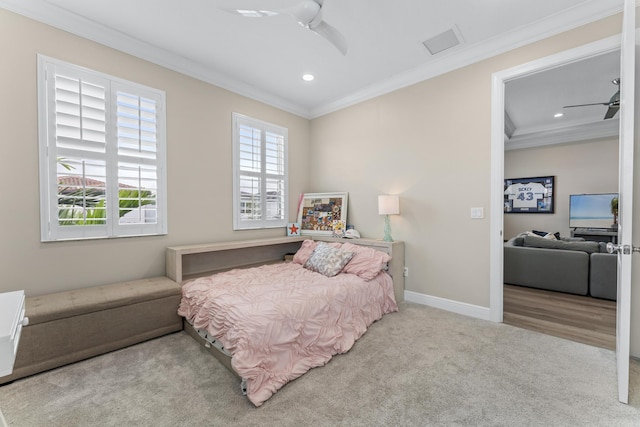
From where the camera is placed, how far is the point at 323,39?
270cm

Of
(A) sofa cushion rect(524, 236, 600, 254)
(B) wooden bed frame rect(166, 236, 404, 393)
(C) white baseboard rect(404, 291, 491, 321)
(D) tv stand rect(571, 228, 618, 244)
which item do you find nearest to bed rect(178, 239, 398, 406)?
(B) wooden bed frame rect(166, 236, 404, 393)

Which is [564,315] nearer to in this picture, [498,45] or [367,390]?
[367,390]

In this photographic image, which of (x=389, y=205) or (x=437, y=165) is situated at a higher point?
(x=437, y=165)

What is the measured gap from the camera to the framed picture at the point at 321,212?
4.05 metres

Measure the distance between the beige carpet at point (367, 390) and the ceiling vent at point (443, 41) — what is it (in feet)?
9.30

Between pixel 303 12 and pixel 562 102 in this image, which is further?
pixel 562 102

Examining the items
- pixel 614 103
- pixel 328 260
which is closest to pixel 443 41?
pixel 614 103

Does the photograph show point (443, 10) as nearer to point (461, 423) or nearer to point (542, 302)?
point (461, 423)

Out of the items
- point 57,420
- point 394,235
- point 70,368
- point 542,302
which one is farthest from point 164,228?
point 542,302

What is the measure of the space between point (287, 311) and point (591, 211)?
6.96m

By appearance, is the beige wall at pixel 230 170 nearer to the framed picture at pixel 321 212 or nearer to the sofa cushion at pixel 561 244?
the framed picture at pixel 321 212

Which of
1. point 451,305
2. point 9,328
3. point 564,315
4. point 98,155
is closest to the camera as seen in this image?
point 9,328

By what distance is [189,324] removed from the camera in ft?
8.39

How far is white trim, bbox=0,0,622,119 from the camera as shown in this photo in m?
2.24
